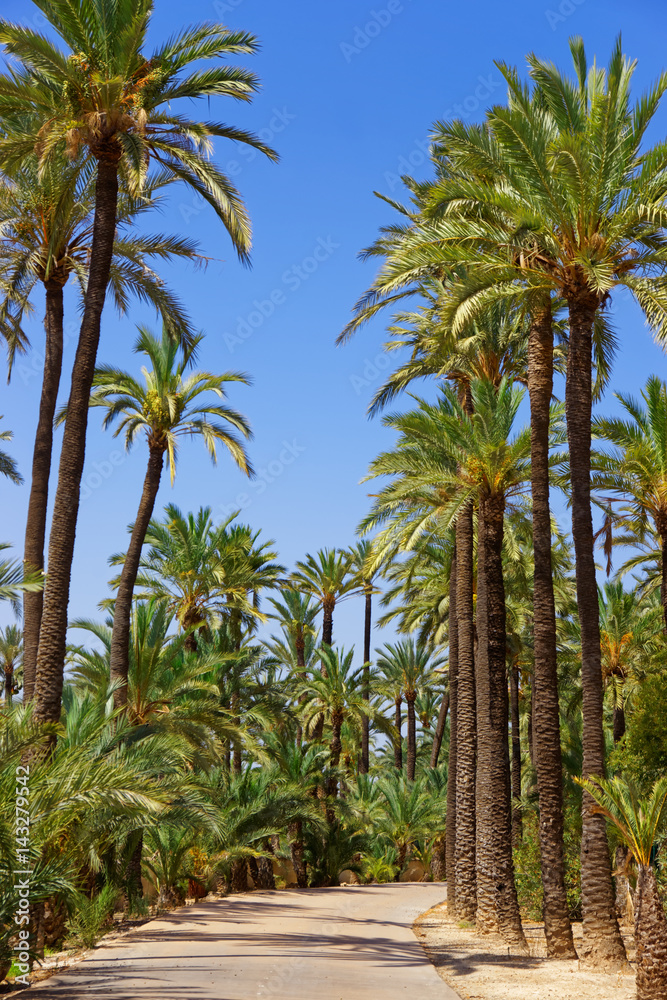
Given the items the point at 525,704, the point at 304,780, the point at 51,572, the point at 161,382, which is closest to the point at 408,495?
the point at 161,382

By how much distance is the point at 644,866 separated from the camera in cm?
1037

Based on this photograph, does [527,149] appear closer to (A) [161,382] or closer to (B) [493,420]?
(B) [493,420]

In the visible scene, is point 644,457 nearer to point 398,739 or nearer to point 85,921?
point 85,921

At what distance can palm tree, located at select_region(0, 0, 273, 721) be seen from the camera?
12.9 m

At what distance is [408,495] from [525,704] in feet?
85.6

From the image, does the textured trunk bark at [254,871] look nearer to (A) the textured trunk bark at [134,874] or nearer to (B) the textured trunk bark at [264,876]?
(B) the textured trunk bark at [264,876]

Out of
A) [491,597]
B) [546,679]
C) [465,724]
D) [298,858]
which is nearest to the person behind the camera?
[546,679]

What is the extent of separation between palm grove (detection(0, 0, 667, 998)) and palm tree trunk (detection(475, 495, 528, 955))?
0.06 meters

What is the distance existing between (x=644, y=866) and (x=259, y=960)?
4804 millimetres

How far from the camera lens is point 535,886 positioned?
20.0 metres

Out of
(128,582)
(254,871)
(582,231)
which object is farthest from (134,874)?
(582,231)

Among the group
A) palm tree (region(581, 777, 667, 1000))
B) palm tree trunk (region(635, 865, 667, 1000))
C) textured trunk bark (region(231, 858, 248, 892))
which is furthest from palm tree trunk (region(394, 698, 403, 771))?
palm tree trunk (region(635, 865, 667, 1000))

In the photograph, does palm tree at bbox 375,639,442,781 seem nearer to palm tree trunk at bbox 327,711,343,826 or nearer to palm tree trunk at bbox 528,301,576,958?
palm tree trunk at bbox 327,711,343,826
